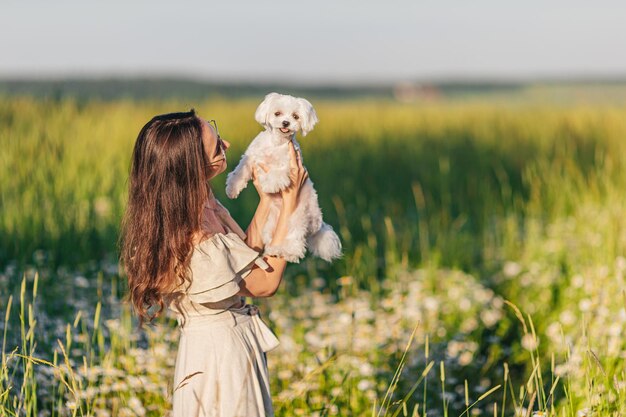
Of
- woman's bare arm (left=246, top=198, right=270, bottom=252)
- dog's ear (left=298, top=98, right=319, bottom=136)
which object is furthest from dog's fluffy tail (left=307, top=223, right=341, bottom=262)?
dog's ear (left=298, top=98, right=319, bottom=136)

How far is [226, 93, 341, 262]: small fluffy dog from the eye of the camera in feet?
9.80

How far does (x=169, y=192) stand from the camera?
2887 millimetres

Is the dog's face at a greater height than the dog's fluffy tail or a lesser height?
greater

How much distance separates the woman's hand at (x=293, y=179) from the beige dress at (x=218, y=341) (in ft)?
0.74

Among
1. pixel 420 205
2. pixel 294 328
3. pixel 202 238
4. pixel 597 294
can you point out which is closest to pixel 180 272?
pixel 202 238

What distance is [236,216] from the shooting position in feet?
27.2

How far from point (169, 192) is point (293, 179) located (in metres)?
0.45

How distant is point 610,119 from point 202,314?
10.6 m

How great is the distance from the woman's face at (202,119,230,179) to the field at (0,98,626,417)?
2.88 feet

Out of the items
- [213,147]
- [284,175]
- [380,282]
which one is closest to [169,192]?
[213,147]

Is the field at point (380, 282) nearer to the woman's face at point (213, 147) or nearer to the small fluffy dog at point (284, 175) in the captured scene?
the small fluffy dog at point (284, 175)

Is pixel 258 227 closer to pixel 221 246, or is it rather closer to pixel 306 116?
pixel 221 246

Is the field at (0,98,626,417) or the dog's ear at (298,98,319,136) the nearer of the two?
the dog's ear at (298,98,319,136)

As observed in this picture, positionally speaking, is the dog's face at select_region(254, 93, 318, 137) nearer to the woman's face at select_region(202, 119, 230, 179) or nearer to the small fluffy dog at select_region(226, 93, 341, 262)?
the small fluffy dog at select_region(226, 93, 341, 262)
